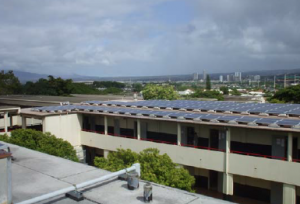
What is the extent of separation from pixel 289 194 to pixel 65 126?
17668 millimetres

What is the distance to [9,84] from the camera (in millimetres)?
69500

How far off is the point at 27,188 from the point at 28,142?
10.5 m

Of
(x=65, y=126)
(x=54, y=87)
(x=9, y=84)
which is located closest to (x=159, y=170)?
(x=65, y=126)

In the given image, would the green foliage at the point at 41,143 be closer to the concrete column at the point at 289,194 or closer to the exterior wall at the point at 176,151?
the exterior wall at the point at 176,151

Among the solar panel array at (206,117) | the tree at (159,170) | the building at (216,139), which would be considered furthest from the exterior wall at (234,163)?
the tree at (159,170)

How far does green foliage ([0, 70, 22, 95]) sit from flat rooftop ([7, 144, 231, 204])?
200 ft

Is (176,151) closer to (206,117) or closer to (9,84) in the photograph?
(206,117)

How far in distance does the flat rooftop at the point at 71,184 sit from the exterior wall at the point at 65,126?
11654 mm

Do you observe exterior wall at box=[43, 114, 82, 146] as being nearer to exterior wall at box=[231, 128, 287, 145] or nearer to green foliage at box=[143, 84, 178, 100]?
exterior wall at box=[231, 128, 287, 145]

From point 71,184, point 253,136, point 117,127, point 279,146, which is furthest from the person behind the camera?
point 117,127

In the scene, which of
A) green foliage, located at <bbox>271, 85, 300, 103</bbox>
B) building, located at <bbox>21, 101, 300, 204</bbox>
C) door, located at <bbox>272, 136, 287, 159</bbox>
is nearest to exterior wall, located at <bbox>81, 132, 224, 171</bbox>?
building, located at <bbox>21, 101, 300, 204</bbox>

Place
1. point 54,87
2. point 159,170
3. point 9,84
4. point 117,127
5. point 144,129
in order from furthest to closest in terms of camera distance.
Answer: point 9,84 < point 54,87 < point 117,127 < point 144,129 < point 159,170

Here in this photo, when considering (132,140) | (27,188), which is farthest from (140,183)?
(132,140)

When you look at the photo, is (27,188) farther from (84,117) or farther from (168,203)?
(84,117)
